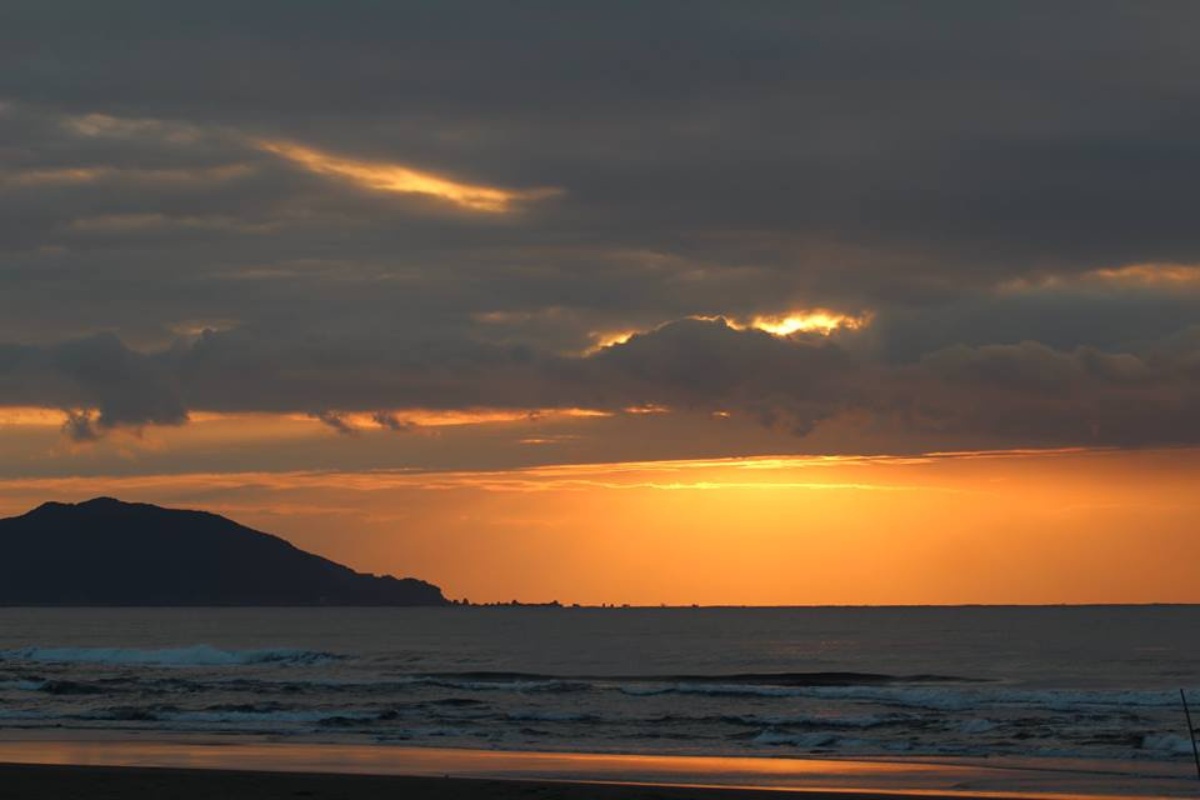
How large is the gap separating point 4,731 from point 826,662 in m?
61.1

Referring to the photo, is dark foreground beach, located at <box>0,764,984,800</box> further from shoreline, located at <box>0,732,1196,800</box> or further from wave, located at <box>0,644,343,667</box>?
wave, located at <box>0,644,343,667</box>

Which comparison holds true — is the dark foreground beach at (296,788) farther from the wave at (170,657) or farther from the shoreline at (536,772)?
the wave at (170,657)

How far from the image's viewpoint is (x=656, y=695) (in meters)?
59.8

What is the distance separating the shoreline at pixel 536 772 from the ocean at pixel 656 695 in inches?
96.2

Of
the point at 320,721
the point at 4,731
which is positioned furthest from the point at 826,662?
the point at 4,731

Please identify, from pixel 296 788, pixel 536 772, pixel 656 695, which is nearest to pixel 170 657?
pixel 656 695

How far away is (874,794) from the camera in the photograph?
28578 mm

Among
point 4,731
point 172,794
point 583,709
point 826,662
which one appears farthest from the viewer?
point 826,662

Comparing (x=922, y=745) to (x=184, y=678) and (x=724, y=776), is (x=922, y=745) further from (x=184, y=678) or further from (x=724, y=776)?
(x=184, y=678)

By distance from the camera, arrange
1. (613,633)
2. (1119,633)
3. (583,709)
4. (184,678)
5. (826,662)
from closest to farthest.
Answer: (583,709) < (184,678) < (826,662) < (1119,633) < (613,633)

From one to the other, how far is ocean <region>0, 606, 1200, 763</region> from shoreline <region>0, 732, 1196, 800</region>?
8.01 ft

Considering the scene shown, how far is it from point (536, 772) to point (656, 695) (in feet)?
92.3

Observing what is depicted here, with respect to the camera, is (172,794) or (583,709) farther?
(583,709)

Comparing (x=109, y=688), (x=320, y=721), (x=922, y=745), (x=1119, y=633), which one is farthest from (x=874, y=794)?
(x=1119, y=633)
